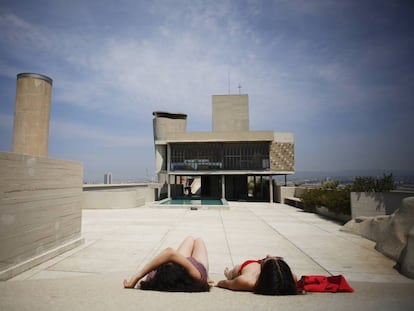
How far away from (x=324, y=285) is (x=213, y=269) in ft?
7.05

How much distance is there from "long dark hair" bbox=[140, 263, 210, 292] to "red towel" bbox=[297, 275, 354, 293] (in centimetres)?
141

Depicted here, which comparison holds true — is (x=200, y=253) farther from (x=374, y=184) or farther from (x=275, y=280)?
(x=374, y=184)

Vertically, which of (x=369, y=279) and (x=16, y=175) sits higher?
(x=16, y=175)

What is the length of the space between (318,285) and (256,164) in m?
21.6

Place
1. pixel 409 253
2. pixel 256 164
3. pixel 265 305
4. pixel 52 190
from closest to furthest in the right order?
pixel 265 305, pixel 409 253, pixel 52 190, pixel 256 164

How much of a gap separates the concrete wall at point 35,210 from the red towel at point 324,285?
4.82 metres

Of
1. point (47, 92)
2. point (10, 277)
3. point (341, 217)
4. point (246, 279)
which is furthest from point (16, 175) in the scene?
point (341, 217)

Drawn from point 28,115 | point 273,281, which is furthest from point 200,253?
point 28,115

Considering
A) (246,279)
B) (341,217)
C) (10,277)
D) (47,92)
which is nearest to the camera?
(246,279)

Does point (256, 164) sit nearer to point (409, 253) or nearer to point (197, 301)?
point (409, 253)

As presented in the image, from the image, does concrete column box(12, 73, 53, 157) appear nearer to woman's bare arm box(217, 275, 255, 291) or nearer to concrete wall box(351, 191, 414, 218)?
woman's bare arm box(217, 275, 255, 291)

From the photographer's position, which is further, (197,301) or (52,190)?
(52,190)

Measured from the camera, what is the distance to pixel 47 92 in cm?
722

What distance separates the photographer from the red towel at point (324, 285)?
127 inches
